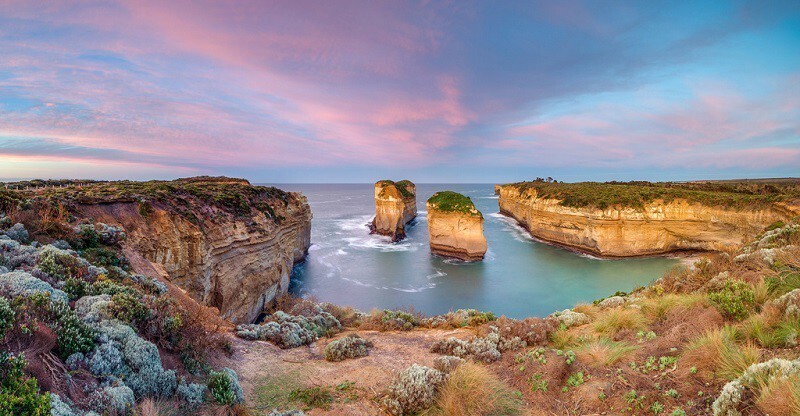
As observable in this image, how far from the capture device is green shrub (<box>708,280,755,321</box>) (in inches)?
233

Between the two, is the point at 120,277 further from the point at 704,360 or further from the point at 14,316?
the point at 704,360

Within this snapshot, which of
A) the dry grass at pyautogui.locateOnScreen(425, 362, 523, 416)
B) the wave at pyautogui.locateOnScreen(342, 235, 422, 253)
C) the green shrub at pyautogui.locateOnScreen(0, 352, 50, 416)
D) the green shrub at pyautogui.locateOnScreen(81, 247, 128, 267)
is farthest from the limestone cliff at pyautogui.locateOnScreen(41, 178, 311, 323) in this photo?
the wave at pyautogui.locateOnScreen(342, 235, 422, 253)

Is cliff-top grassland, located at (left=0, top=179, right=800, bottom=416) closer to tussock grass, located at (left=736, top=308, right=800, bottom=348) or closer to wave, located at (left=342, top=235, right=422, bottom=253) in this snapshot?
tussock grass, located at (left=736, top=308, right=800, bottom=348)

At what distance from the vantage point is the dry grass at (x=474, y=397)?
4724 mm

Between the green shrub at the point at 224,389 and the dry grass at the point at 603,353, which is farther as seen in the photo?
the dry grass at the point at 603,353

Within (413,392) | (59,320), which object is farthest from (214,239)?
(413,392)

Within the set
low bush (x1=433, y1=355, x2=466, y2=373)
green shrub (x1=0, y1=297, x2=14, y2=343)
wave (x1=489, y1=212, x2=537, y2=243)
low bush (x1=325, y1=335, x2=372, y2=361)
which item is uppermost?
green shrub (x1=0, y1=297, x2=14, y2=343)

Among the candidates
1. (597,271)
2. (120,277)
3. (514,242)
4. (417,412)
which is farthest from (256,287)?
(514,242)

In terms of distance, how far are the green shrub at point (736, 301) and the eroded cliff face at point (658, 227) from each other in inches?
1140

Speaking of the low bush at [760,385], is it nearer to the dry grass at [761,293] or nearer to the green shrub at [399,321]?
the dry grass at [761,293]

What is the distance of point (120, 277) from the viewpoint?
6707 mm

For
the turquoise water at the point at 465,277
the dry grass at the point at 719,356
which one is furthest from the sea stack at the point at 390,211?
the dry grass at the point at 719,356

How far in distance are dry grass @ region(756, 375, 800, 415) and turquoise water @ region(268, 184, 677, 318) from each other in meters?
18.3

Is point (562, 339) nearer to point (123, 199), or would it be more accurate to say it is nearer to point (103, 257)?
point (103, 257)
